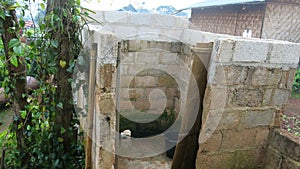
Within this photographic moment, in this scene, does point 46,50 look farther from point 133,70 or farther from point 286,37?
point 286,37

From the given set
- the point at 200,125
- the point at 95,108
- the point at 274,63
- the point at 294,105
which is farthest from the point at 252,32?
the point at 95,108

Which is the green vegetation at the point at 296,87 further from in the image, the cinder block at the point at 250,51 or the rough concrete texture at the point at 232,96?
→ the cinder block at the point at 250,51

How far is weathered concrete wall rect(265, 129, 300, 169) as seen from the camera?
188cm

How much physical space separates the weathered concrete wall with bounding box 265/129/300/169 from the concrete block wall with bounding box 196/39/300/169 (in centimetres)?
6

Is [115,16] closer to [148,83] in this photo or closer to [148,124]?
[148,83]

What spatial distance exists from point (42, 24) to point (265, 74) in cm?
196

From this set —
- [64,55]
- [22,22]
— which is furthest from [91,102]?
[22,22]

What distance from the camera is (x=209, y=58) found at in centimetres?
180

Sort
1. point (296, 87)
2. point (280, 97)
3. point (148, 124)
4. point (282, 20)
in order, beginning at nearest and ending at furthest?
point (280, 97) < point (148, 124) < point (296, 87) < point (282, 20)

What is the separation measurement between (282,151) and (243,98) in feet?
2.04

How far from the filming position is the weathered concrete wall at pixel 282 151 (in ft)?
6.17

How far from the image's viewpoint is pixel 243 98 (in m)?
1.92

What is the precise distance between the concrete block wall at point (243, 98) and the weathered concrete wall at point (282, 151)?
0.21 ft

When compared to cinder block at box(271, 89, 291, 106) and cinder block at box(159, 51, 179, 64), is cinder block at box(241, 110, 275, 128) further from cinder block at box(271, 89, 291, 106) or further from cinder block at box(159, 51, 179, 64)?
cinder block at box(159, 51, 179, 64)
